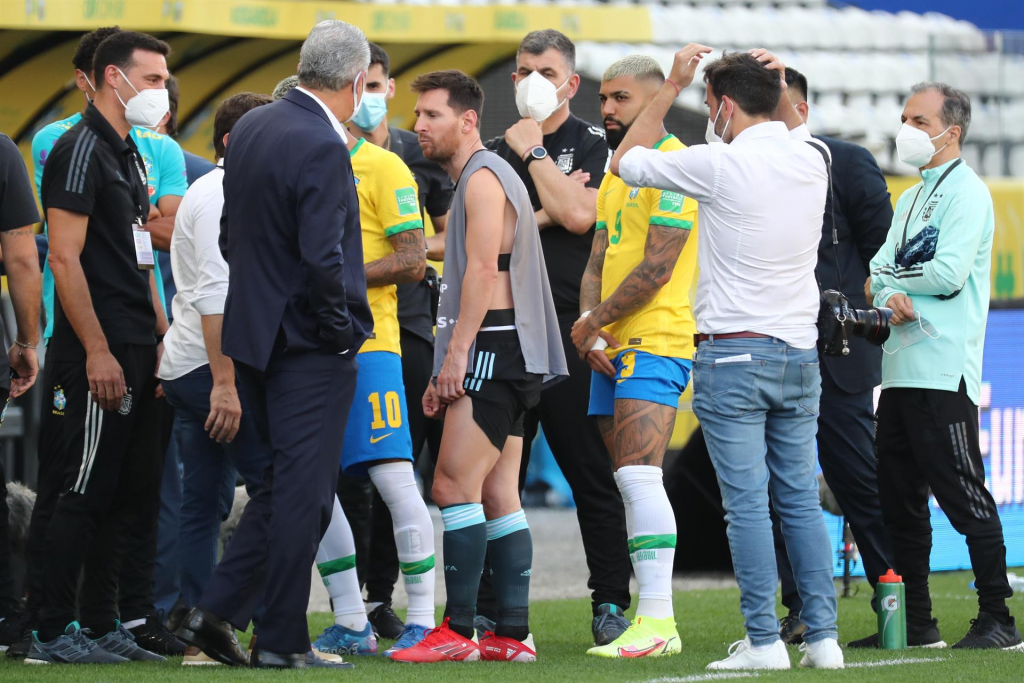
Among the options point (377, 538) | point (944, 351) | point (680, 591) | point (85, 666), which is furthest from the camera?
point (680, 591)

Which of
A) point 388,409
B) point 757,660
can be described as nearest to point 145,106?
point 388,409

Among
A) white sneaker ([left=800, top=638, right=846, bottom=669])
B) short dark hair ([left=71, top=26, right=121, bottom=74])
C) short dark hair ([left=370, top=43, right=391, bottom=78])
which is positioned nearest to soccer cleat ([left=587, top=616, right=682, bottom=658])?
white sneaker ([left=800, top=638, right=846, bottom=669])

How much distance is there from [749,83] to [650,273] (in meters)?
0.77

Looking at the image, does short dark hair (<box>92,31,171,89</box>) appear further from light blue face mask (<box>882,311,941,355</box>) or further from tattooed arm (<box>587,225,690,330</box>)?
light blue face mask (<box>882,311,941,355</box>)

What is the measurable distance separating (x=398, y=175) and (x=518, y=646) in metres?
1.64

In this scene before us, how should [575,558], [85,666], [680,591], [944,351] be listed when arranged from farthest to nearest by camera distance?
1. [575,558]
2. [680,591]
3. [944,351]
4. [85,666]

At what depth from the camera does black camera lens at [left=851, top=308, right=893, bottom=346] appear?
174 inches

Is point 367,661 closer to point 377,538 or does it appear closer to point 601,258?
point 377,538

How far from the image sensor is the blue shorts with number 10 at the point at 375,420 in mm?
4496

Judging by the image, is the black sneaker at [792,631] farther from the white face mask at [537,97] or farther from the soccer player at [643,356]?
Answer: the white face mask at [537,97]

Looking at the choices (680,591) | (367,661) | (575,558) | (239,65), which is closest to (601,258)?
(367,661)

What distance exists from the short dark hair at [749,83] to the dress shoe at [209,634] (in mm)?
2187

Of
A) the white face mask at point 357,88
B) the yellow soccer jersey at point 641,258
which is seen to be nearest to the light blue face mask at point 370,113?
the yellow soccer jersey at point 641,258

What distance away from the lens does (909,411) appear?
15.8ft
